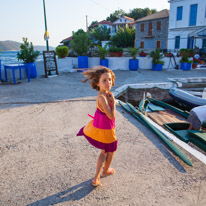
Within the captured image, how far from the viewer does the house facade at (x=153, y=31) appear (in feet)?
116

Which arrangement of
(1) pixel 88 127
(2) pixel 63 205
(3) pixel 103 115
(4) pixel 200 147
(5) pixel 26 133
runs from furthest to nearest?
1. (5) pixel 26 133
2. (4) pixel 200 147
3. (1) pixel 88 127
4. (3) pixel 103 115
5. (2) pixel 63 205

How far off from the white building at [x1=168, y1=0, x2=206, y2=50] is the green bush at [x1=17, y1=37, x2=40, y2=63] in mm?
19524

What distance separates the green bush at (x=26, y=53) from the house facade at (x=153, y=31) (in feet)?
91.9

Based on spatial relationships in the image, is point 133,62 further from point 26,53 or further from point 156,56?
point 26,53

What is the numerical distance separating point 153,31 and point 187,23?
36.1 feet

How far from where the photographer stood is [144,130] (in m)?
4.51

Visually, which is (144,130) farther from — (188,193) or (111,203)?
(111,203)

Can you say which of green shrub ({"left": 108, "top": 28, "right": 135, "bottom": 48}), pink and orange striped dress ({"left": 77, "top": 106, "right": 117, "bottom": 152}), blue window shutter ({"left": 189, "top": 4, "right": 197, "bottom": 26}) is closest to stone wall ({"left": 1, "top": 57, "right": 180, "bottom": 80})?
pink and orange striped dress ({"left": 77, "top": 106, "right": 117, "bottom": 152})

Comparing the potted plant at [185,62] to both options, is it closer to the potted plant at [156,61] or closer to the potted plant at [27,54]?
the potted plant at [156,61]

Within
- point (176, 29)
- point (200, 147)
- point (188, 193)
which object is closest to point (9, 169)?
point (188, 193)

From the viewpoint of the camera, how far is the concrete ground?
96.9 inches

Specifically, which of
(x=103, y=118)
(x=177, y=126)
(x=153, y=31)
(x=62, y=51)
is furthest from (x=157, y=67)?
(x=153, y=31)

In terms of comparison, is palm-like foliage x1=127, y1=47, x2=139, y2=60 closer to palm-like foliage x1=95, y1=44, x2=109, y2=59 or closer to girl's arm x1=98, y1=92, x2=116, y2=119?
palm-like foliage x1=95, y1=44, x2=109, y2=59

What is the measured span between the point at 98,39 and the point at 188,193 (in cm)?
5585
